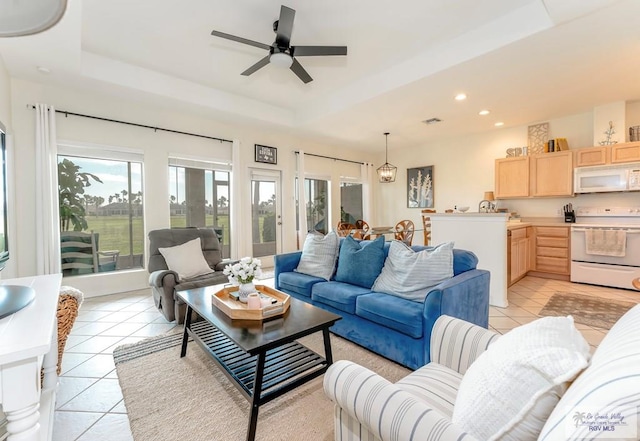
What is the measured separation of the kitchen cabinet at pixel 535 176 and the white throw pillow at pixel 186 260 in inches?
211

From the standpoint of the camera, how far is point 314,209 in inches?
267

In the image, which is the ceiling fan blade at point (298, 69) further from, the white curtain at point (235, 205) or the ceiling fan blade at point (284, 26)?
the white curtain at point (235, 205)

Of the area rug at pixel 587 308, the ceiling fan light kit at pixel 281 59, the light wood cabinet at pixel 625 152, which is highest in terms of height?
the ceiling fan light kit at pixel 281 59

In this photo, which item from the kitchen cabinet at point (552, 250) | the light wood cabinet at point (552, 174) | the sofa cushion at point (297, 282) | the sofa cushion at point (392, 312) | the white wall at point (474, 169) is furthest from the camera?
the white wall at point (474, 169)

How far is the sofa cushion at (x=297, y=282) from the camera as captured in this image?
2.91 metres

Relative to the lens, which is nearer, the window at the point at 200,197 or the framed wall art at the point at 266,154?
the window at the point at 200,197

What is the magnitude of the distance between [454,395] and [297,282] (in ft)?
6.59

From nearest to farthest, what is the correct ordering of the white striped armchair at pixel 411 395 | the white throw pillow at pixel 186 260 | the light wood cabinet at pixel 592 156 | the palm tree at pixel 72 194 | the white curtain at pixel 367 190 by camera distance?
the white striped armchair at pixel 411 395, the white throw pillow at pixel 186 260, the palm tree at pixel 72 194, the light wood cabinet at pixel 592 156, the white curtain at pixel 367 190

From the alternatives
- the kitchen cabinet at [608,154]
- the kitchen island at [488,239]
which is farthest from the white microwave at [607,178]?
the kitchen island at [488,239]

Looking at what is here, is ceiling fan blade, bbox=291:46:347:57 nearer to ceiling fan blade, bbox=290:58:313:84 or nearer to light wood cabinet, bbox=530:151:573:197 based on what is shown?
ceiling fan blade, bbox=290:58:313:84

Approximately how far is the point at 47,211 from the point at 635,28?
21.2 feet

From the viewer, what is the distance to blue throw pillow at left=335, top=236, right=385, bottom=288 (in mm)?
2654

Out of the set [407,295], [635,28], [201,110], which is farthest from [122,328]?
[635,28]

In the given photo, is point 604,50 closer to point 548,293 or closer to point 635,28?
point 635,28
